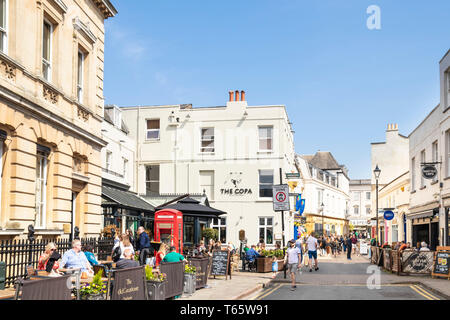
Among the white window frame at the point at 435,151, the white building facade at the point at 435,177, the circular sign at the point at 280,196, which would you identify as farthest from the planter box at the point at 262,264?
the white window frame at the point at 435,151

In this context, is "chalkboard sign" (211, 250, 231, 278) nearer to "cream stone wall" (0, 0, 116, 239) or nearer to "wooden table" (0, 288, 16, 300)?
"cream stone wall" (0, 0, 116, 239)

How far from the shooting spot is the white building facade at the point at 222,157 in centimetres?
4072

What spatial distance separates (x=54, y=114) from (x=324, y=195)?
60.7m

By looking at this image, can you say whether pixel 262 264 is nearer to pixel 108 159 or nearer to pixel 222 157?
pixel 108 159

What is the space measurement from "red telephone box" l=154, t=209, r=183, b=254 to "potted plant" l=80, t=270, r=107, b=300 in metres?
14.6

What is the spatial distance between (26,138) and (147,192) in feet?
88.8

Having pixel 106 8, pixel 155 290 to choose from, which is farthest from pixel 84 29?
pixel 155 290

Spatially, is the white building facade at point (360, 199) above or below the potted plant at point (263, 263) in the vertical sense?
above

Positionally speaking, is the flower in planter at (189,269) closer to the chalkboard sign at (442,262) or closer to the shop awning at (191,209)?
the shop awning at (191,209)

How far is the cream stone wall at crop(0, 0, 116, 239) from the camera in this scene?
14.9 m

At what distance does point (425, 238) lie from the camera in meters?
30.8

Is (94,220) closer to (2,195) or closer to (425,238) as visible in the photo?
(2,195)

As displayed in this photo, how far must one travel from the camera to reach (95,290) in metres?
10.7
